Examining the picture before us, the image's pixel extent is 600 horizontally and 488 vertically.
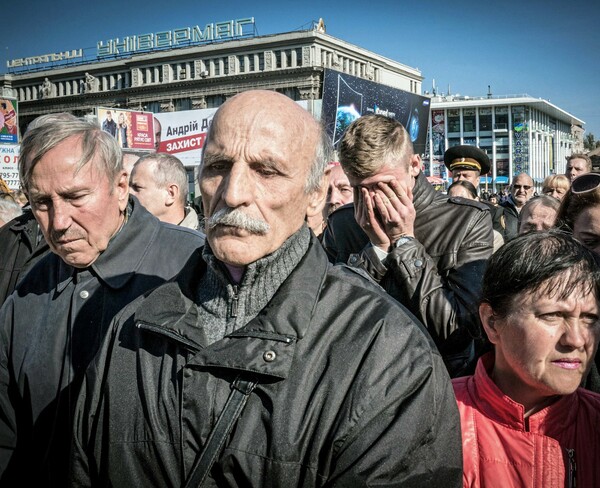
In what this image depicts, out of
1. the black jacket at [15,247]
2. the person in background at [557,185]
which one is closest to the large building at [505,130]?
the person in background at [557,185]

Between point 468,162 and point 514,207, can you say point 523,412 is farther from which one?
point 514,207

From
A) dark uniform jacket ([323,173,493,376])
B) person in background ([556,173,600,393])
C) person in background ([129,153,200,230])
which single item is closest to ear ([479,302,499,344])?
dark uniform jacket ([323,173,493,376])

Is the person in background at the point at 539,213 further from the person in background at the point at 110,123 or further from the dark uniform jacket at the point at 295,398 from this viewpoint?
the person in background at the point at 110,123

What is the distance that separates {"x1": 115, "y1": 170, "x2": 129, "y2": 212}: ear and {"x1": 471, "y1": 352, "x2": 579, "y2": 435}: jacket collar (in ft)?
5.40

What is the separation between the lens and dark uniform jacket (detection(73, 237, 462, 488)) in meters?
1.51

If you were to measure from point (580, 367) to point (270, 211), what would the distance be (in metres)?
1.14

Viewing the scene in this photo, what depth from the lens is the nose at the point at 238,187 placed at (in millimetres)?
1700

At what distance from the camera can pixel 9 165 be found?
16.7 meters

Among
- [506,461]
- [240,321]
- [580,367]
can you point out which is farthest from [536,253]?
[240,321]

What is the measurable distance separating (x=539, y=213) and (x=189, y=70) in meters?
69.6

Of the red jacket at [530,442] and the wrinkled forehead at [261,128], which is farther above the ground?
the wrinkled forehead at [261,128]

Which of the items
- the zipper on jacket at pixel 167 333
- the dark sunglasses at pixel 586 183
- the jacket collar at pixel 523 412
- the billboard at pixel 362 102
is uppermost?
the billboard at pixel 362 102

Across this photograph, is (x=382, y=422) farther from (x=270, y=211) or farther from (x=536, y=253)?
(x=536, y=253)

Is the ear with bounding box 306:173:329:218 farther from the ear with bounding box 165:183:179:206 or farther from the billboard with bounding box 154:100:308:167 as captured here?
the billboard with bounding box 154:100:308:167
